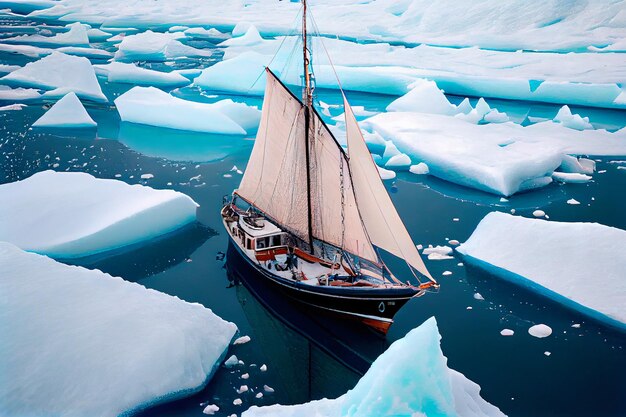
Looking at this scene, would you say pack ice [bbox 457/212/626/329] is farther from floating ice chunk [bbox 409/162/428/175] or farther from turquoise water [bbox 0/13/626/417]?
floating ice chunk [bbox 409/162/428/175]

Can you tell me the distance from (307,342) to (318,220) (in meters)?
2.18

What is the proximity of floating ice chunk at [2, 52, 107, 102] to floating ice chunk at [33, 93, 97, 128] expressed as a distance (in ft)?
7.82

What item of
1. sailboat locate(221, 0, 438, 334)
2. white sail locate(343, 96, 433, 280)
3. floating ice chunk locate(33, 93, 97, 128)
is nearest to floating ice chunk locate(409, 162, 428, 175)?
sailboat locate(221, 0, 438, 334)

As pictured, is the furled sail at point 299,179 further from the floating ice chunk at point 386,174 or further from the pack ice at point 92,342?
the floating ice chunk at point 386,174

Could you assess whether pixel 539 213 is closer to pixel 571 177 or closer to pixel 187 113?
pixel 571 177

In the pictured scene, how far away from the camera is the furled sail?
8.27 metres

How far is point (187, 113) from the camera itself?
1563 cm

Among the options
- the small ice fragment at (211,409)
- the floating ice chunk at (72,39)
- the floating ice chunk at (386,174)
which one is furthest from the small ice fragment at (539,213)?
the floating ice chunk at (72,39)

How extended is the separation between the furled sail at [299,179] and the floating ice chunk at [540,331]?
7.07 feet

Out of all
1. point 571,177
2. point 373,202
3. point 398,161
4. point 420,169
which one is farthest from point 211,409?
point 571,177

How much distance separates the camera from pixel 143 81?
67.7ft

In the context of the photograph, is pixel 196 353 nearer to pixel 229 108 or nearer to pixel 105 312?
pixel 105 312

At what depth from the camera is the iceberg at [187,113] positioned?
15477mm

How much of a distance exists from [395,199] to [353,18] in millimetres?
19059
